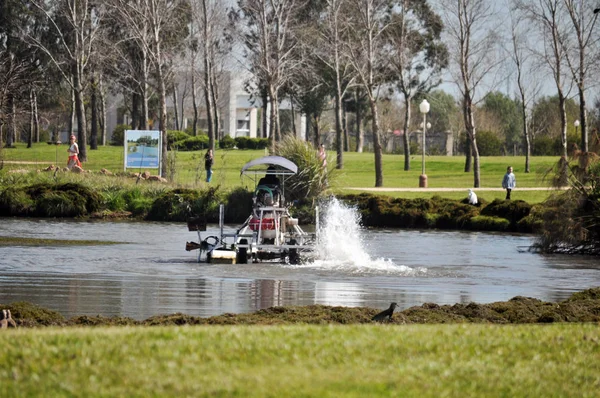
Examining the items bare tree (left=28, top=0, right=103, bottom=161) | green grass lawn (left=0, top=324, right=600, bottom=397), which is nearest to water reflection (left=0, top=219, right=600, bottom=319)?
green grass lawn (left=0, top=324, right=600, bottom=397)

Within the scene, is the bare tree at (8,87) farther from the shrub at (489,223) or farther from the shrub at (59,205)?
the shrub at (489,223)

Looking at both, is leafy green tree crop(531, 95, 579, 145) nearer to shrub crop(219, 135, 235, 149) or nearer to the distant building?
the distant building

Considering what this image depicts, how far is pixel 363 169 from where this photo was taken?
74.3m

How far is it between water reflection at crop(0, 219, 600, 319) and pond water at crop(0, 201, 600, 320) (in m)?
0.02

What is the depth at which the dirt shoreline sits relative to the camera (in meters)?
14.1

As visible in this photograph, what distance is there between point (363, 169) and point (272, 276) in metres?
51.2

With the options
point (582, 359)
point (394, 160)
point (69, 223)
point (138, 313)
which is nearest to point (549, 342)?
point (582, 359)

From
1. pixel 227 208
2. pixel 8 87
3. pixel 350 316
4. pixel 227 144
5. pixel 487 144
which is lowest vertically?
pixel 350 316

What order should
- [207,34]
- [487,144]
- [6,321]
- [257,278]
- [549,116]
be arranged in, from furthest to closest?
[549,116] < [487,144] < [207,34] < [257,278] < [6,321]

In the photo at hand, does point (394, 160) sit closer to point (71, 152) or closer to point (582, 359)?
point (71, 152)

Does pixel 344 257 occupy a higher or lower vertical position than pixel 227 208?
lower

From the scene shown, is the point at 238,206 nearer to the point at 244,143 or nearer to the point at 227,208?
the point at 227,208

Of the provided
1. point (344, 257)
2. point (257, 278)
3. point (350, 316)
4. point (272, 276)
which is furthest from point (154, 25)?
point (350, 316)

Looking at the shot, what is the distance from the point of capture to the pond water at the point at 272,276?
61.2 feet
